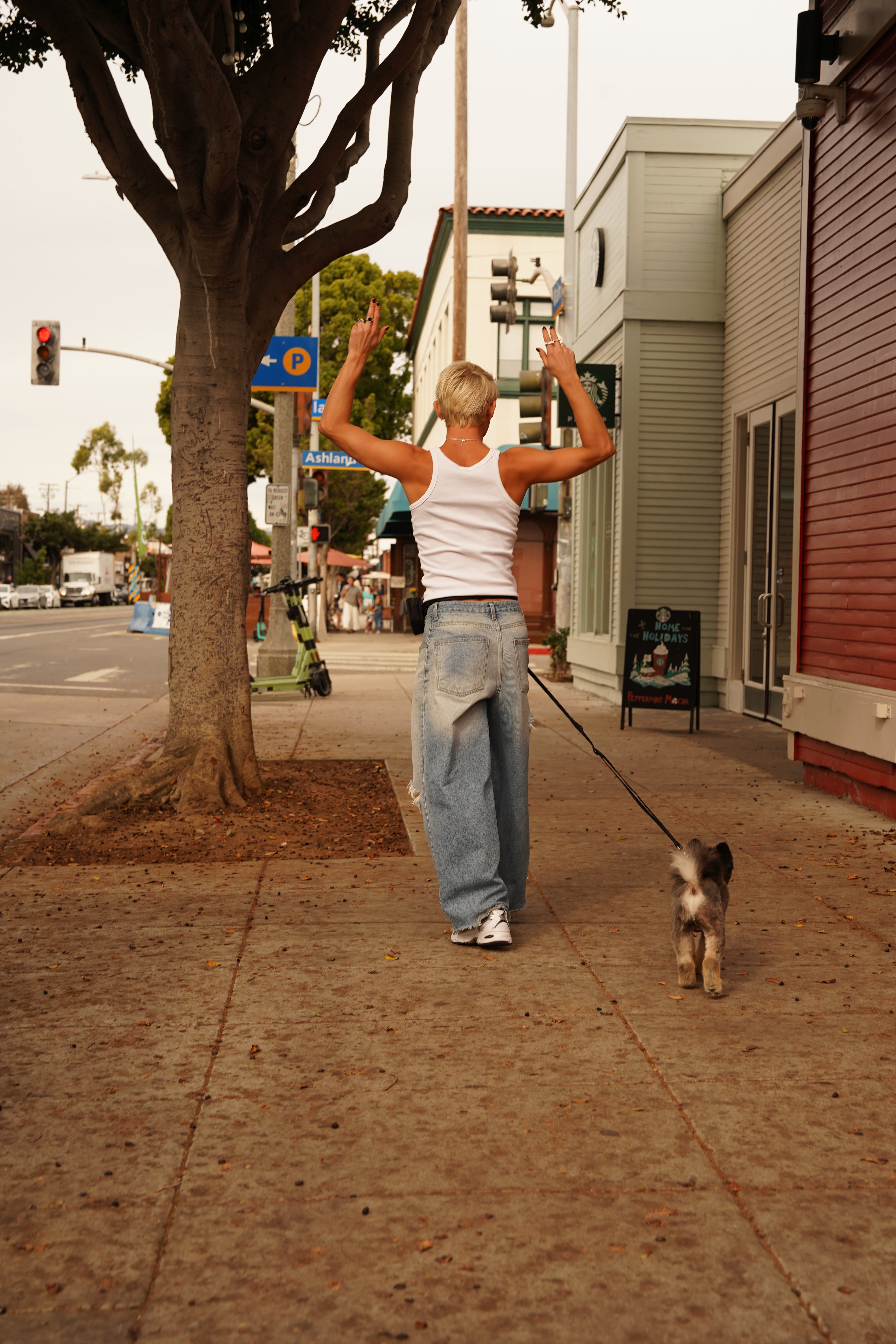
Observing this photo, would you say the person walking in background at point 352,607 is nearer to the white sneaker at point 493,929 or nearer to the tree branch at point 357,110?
the tree branch at point 357,110

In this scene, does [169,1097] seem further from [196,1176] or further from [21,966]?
[21,966]

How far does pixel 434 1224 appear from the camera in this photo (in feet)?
9.18

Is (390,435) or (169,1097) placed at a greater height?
(390,435)

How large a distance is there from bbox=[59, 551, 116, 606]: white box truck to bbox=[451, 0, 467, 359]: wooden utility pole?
214 feet

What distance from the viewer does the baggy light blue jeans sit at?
4867mm

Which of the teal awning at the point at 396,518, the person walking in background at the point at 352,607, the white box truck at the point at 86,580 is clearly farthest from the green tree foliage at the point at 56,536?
the teal awning at the point at 396,518

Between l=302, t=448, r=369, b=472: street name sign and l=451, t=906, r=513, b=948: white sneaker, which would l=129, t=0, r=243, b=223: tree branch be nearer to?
l=451, t=906, r=513, b=948: white sneaker

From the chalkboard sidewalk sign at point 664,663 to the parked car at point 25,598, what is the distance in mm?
64787

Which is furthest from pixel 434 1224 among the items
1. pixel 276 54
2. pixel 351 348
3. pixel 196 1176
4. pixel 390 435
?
pixel 390 435

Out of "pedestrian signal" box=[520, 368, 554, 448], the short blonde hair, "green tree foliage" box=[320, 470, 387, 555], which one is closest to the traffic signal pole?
"green tree foliage" box=[320, 470, 387, 555]

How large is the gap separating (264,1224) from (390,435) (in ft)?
163

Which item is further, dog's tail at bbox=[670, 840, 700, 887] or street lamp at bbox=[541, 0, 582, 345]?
street lamp at bbox=[541, 0, 582, 345]

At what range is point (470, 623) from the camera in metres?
4.91

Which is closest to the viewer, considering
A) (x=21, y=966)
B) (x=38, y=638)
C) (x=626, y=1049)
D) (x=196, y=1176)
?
(x=196, y=1176)
